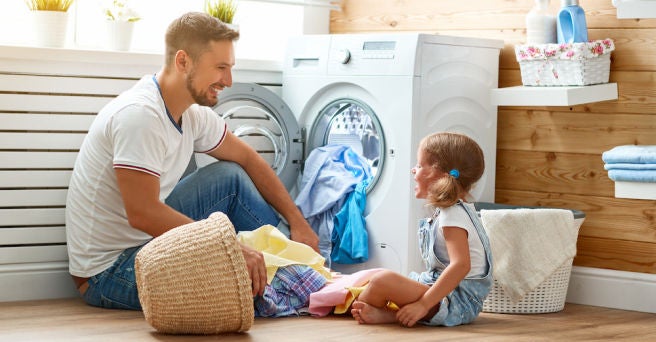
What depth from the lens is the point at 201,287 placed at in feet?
8.18

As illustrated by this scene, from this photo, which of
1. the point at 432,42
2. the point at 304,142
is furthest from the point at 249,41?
the point at 432,42

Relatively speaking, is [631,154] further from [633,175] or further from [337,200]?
[337,200]

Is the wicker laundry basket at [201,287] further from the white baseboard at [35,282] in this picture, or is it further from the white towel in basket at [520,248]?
the white towel in basket at [520,248]

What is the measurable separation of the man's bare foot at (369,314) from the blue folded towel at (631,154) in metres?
0.84

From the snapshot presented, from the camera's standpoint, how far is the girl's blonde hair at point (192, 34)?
9.47ft

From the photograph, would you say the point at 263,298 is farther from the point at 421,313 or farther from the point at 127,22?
the point at 127,22

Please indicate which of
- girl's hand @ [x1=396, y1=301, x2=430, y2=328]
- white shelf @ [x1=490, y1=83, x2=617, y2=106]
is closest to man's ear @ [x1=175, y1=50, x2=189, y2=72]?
girl's hand @ [x1=396, y1=301, x2=430, y2=328]

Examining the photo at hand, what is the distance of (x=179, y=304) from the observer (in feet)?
8.16

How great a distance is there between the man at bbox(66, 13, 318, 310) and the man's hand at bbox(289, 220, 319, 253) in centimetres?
25

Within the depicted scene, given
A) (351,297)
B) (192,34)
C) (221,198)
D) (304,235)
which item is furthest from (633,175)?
(192,34)

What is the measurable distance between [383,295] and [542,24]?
45.5 inches

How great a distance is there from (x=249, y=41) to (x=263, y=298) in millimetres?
1540

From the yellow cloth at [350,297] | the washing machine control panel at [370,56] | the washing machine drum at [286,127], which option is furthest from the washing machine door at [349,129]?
the yellow cloth at [350,297]

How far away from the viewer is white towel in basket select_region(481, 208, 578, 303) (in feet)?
9.99
